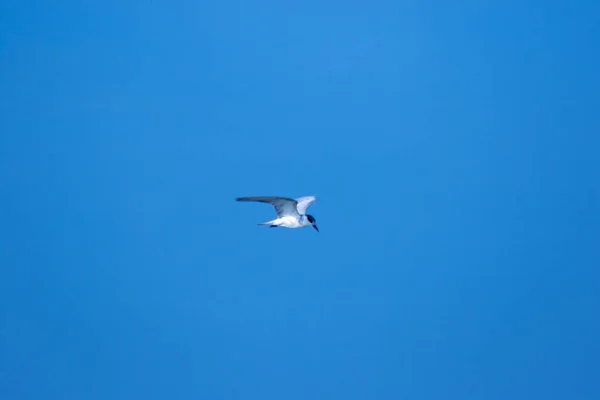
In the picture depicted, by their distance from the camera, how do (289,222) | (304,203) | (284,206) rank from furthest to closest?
(304,203) < (289,222) < (284,206)

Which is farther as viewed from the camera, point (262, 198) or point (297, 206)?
point (297, 206)

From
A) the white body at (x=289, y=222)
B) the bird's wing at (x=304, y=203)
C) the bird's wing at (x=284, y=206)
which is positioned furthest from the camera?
the bird's wing at (x=304, y=203)

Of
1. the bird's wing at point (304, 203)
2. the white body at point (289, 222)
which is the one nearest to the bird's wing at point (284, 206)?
the white body at point (289, 222)

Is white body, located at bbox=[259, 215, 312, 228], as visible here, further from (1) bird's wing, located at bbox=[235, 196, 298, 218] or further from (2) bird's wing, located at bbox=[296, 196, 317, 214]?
(2) bird's wing, located at bbox=[296, 196, 317, 214]

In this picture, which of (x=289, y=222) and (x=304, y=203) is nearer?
(x=289, y=222)

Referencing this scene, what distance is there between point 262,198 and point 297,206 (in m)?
0.84

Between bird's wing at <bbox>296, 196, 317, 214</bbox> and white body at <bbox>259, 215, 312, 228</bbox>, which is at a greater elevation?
bird's wing at <bbox>296, 196, 317, 214</bbox>

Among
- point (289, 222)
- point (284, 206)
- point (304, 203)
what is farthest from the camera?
point (304, 203)

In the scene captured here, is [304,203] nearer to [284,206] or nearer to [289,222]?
[289,222]

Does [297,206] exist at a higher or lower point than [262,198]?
higher

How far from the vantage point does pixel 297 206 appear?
16.1ft

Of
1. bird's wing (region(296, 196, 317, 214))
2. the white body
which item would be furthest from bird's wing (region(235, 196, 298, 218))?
bird's wing (region(296, 196, 317, 214))

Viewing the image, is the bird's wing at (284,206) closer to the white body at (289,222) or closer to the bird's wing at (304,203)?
the white body at (289,222)

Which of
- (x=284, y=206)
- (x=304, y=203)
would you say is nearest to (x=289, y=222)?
(x=284, y=206)
